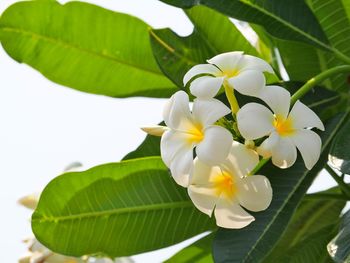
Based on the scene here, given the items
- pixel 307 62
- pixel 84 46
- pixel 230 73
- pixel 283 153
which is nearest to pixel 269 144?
pixel 283 153

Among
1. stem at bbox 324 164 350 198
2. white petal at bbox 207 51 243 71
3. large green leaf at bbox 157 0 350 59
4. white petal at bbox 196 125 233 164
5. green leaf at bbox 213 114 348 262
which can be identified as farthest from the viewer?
stem at bbox 324 164 350 198

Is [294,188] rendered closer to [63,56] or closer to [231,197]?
[231,197]

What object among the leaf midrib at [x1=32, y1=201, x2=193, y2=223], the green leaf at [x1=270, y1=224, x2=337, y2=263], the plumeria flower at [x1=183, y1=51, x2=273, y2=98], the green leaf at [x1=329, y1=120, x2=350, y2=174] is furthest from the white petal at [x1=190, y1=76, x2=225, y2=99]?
the green leaf at [x1=270, y1=224, x2=337, y2=263]

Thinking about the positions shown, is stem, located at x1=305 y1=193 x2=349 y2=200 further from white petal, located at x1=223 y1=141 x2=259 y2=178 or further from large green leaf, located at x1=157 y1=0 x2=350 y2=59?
white petal, located at x1=223 y1=141 x2=259 y2=178

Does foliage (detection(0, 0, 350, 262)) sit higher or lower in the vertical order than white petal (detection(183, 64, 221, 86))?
lower

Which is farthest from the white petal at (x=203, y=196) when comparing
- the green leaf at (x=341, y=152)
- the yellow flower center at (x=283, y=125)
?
the green leaf at (x=341, y=152)

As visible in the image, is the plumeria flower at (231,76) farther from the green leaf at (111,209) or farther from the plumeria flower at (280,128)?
the green leaf at (111,209)

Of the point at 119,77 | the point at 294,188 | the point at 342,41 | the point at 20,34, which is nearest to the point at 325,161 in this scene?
the point at 294,188
